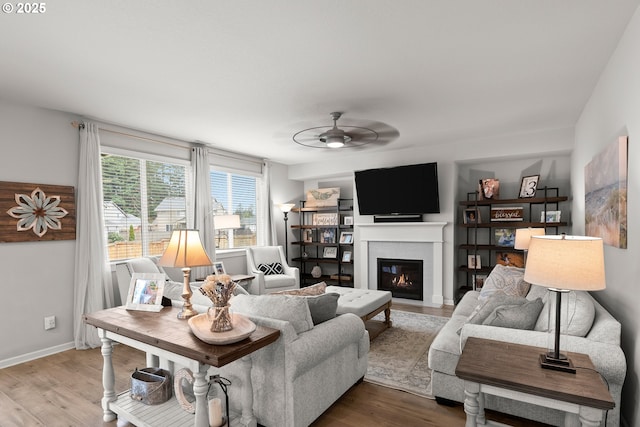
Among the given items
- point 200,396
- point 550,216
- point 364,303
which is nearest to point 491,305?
point 364,303

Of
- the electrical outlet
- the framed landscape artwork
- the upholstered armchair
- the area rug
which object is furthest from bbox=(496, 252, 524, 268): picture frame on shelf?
the electrical outlet

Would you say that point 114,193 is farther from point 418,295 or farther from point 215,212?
point 418,295

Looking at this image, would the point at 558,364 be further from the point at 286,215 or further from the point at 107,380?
the point at 286,215

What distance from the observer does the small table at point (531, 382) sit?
4.83 ft

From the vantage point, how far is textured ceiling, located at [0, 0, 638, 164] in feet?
6.38

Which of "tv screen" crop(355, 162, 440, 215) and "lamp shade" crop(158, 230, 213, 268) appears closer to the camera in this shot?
"lamp shade" crop(158, 230, 213, 268)

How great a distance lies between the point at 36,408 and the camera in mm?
2502

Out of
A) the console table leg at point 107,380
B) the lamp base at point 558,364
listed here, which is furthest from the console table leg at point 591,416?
the console table leg at point 107,380

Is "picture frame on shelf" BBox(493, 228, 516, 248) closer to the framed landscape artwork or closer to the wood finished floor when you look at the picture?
the framed landscape artwork

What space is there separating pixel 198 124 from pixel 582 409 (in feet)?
14.0

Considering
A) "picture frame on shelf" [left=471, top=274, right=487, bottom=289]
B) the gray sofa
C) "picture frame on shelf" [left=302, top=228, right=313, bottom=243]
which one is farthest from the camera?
"picture frame on shelf" [left=302, top=228, right=313, bottom=243]

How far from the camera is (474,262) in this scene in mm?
5203

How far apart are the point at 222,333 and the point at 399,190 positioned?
432 cm

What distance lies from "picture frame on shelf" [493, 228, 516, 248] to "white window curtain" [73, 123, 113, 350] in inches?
215
